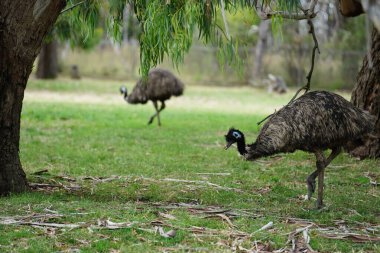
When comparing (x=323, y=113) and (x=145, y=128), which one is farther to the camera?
(x=145, y=128)

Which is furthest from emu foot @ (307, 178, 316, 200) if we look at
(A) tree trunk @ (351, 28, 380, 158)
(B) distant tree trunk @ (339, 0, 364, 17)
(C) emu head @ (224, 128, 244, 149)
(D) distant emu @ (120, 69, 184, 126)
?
(D) distant emu @ (120, 69, 184, 126)

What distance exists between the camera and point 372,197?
330 inches

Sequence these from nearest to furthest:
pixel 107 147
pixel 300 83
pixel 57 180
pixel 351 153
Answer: pixel 57 180 → pixel 351 153 → pixel 107 147 → pixel 300 83

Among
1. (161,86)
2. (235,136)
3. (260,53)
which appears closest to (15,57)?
(235,136)

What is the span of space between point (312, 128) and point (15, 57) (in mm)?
3469

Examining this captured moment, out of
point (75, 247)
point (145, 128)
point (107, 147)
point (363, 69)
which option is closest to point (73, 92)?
point (145, 128)

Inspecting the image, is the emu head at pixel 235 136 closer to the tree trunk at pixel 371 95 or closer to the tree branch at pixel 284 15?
the tree branch at pixel 284 15

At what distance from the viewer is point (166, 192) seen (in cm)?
842

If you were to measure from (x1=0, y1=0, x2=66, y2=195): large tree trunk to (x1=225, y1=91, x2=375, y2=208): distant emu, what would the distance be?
8.24ft

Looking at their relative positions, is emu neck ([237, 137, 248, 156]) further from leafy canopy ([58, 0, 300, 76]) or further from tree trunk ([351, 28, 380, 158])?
tree trunk ([351, 28, 380, 158])

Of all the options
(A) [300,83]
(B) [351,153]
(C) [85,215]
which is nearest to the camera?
(C) [85,215]

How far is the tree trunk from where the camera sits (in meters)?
11.0

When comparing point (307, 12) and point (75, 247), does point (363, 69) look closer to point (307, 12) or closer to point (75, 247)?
point (307, 12)

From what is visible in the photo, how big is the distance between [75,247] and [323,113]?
3.22m
